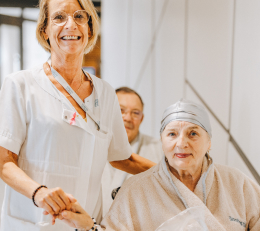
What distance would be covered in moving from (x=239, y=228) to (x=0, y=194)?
3.51ft

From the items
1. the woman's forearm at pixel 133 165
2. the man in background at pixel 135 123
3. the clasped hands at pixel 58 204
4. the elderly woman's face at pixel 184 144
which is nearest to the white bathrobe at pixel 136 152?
the man in background at pixel 135 123

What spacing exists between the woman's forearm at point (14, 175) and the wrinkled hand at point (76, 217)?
0.37 ft

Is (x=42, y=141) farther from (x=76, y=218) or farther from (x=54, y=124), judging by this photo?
(x=76, y=218)

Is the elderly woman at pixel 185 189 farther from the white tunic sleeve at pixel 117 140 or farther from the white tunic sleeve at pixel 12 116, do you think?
the white tunic sleeve at pixel 12 116

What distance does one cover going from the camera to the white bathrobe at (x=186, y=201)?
51.8 inches

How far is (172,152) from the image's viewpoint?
4.58 ft

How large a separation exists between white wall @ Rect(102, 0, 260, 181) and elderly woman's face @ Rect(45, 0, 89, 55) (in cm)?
83

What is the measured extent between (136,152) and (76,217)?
3.96 feet

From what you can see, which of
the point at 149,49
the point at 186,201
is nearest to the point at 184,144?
the point at 186,201

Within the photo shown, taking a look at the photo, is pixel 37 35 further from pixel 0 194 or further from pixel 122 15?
pixel 122 15

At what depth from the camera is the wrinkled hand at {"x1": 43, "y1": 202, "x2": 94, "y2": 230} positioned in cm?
106

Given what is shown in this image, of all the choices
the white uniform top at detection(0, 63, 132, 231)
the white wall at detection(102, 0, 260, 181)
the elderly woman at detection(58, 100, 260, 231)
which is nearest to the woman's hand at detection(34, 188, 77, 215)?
the white uniform top at detection(0, 63, 132, 231)

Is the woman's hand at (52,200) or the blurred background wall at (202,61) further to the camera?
the blurred background wall at (202,61)

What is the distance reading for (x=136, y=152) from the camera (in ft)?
7.48
